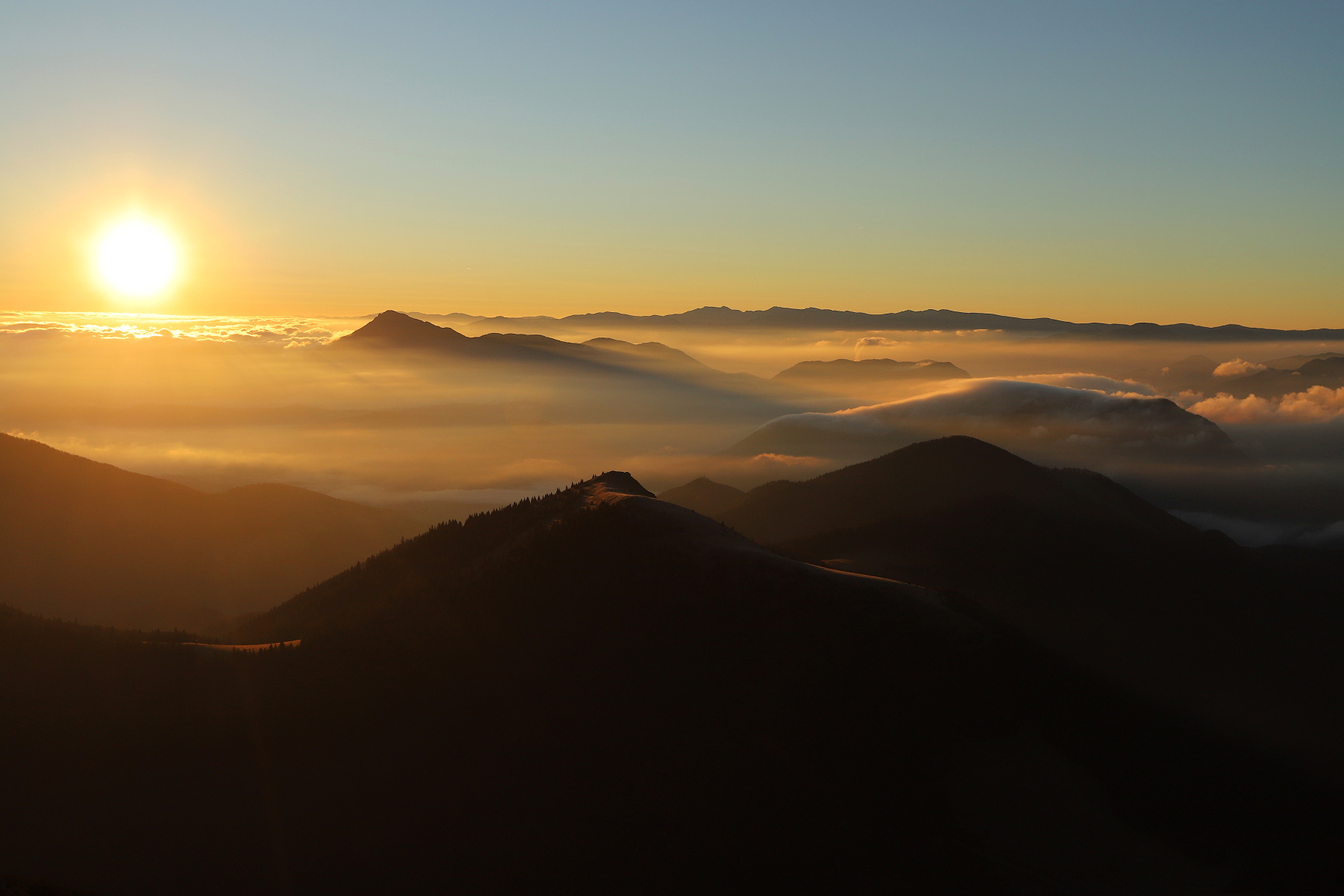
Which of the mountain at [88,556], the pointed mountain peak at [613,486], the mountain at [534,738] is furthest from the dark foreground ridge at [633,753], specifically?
the mountain at [88,556]

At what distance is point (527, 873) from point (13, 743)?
25437mm

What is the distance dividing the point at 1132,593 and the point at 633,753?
292 feet

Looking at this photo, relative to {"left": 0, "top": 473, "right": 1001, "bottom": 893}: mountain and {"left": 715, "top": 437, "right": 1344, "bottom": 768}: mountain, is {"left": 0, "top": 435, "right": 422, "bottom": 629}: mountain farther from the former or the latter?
{"left": 0, "top": 473, "right": 1001, "bottom": 893}: mountain

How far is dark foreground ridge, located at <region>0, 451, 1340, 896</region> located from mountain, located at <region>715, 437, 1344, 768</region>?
10.5 m

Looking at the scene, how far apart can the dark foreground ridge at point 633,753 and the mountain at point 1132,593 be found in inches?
415

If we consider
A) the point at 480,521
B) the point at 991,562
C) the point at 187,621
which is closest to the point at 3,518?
the point at 187,621

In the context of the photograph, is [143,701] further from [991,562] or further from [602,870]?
[991,562]

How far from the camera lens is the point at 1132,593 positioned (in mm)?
107438

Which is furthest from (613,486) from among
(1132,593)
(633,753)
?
(1132,593)

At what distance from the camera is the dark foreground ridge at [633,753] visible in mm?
35781

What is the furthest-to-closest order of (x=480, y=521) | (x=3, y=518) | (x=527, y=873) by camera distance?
(x=3, y=518) → (x=480, y=521) → (x=527, y=873)

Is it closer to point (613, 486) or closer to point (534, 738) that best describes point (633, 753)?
point (534, 738)

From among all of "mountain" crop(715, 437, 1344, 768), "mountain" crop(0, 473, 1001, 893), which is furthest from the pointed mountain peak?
"mountain" crop(715, 437, 1344, 768)

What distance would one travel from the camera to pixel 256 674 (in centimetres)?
4628
